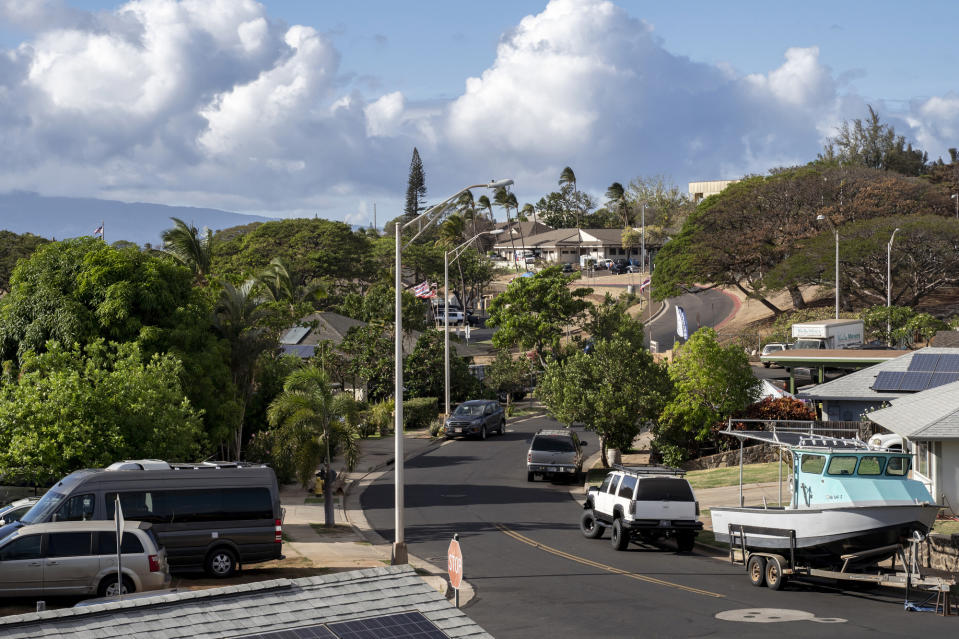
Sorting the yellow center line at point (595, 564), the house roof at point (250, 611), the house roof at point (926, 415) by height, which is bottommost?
the yellow center line at point (595, 564)

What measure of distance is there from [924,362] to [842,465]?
18506 mm

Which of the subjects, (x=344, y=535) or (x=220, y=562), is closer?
(x=220, y=562)

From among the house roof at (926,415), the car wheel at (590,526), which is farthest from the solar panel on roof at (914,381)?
the car wheel at (590,526)

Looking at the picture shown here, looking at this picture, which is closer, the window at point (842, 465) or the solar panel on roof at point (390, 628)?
the solar panel on roof at point (390, 628)

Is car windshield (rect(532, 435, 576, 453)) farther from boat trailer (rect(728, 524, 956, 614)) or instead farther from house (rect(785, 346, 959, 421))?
boat trailer (rect(728, 524, 956, 614))

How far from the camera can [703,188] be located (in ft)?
531

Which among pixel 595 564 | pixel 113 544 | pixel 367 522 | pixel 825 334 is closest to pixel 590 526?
pixel 595 564

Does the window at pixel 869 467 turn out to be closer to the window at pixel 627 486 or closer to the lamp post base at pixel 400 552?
the window at pixel 627 486

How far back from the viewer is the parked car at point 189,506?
19.8m

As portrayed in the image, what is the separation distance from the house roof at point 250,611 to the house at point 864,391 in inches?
1194

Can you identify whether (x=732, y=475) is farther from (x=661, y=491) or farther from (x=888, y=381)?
(x=661, y=491)

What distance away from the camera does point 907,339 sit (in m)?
62.0

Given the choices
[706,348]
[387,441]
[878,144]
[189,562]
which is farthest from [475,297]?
[189,562]

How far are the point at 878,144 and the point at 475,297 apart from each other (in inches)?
2277
